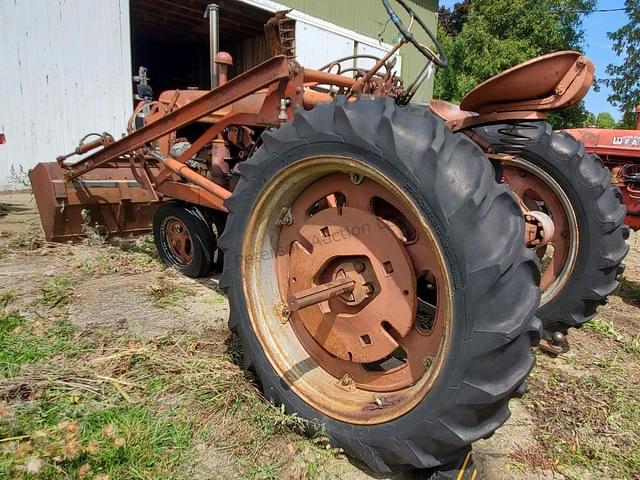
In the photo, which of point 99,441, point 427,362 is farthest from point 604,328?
point 99,441

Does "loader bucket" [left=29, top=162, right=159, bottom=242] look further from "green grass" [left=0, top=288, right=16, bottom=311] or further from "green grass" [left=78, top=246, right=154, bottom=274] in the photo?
"green grass" [left=0, top=288, right=16, bottom=311]

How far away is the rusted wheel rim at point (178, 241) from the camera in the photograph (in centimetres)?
361

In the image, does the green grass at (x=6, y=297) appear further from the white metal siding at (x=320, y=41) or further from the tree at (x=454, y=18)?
the tree at (x=454, y=18)

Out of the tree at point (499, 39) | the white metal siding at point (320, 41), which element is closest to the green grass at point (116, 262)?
the white metal siding at point (320, 41)

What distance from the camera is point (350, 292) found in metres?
1.77

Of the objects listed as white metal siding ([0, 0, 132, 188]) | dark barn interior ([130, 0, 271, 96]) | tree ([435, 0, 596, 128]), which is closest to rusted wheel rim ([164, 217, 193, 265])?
white metal siding ([0, 0, 132, 188])

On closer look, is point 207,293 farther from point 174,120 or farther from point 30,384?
point 30,384

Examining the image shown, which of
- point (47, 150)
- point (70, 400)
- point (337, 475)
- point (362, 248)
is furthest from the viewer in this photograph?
point (47, 150)

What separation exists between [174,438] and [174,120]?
6.46ft

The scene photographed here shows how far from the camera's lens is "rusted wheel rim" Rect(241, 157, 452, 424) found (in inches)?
64.4

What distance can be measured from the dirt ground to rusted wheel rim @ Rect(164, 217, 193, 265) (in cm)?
16

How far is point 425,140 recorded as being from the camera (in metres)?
1.42

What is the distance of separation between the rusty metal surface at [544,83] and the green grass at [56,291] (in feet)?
8.72

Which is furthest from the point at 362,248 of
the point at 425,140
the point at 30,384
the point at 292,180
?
the point at 30,384
